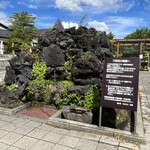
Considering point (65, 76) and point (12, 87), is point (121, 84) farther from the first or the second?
point (12, 87)

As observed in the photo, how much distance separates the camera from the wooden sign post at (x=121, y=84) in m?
3.76

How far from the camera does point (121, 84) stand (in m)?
3.89

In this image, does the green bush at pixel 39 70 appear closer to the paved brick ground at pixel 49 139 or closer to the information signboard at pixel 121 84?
the paved brick ground at pixel 49 139

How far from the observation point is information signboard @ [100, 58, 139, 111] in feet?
12.3

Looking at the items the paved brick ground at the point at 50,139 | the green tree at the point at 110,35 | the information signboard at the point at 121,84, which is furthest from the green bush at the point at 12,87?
the green tree at the point at 110,35

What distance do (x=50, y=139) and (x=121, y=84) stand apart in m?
2.50

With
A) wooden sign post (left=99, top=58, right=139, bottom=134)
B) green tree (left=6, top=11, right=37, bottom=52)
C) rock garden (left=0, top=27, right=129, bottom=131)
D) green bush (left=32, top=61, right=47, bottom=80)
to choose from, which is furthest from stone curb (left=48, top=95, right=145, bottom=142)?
green tree (left=6, top=11, right=37, bottom=52)

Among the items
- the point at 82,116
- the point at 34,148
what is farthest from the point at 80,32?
the point at 34,148

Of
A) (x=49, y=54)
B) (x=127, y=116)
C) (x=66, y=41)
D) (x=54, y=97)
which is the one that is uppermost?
(x=66, y=41)

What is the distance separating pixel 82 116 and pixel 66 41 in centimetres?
441

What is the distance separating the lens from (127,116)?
4852 mm

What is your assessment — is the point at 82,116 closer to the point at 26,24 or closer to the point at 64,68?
the point at 64,68

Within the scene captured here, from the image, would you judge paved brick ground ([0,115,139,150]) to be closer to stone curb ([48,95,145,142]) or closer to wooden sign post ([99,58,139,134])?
stone curb ([48,95,145,142])

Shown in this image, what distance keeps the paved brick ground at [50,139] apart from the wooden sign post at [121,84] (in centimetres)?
95
